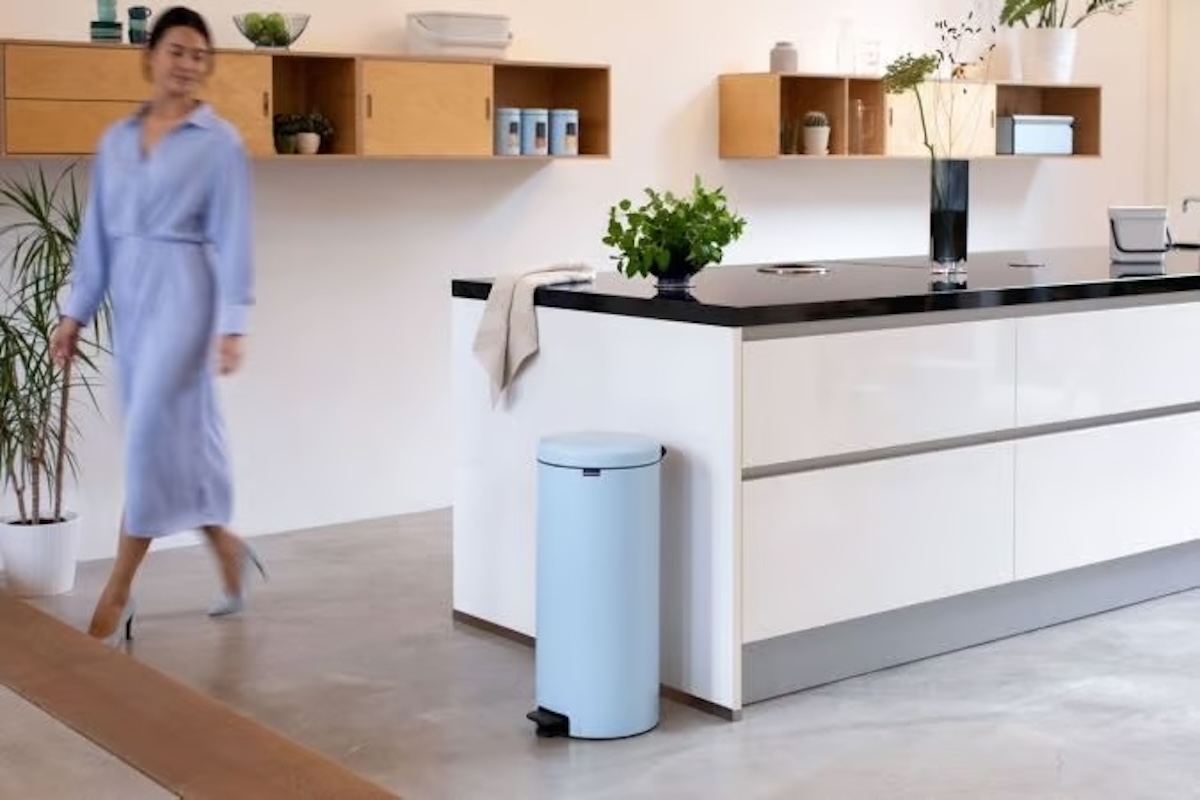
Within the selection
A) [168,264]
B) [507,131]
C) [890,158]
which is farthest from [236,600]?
[890,158]

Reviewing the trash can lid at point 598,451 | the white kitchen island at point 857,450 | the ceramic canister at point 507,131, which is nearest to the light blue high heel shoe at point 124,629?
the white kitchen island at point 857,450

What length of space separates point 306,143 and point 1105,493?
2.64m

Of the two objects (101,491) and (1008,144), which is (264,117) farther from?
(1008,144)

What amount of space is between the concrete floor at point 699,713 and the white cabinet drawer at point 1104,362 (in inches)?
23.7

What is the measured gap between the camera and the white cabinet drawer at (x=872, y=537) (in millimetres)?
4145

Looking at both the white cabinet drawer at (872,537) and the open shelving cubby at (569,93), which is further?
the open shelving cubby at (569,93)

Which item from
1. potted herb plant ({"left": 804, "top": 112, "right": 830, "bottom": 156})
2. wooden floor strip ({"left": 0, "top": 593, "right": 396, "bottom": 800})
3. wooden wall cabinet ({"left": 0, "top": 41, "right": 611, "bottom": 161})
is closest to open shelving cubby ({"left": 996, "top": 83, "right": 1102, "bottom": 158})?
potted herb plant ({"left": 804, "top": 112, "right": 830, "bottom": 156})

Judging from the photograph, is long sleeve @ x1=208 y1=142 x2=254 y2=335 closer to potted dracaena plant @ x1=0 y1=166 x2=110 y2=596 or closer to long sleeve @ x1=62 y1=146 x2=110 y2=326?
long sleeve @ x1=62 y1=146 x2=110 y2=326

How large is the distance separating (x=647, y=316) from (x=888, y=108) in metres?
3.40

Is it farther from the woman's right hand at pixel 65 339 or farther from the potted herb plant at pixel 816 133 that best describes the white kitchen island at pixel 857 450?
the potted herb plant at pixel 816 133

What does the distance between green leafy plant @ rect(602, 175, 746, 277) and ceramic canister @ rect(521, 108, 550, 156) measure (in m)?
1.89

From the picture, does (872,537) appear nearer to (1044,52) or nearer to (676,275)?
(676,275)

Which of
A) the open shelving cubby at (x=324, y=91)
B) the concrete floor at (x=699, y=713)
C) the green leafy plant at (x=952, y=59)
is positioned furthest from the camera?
the green leafy plant at (x=952, y=59)

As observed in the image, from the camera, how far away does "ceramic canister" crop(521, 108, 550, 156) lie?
6.25 m
